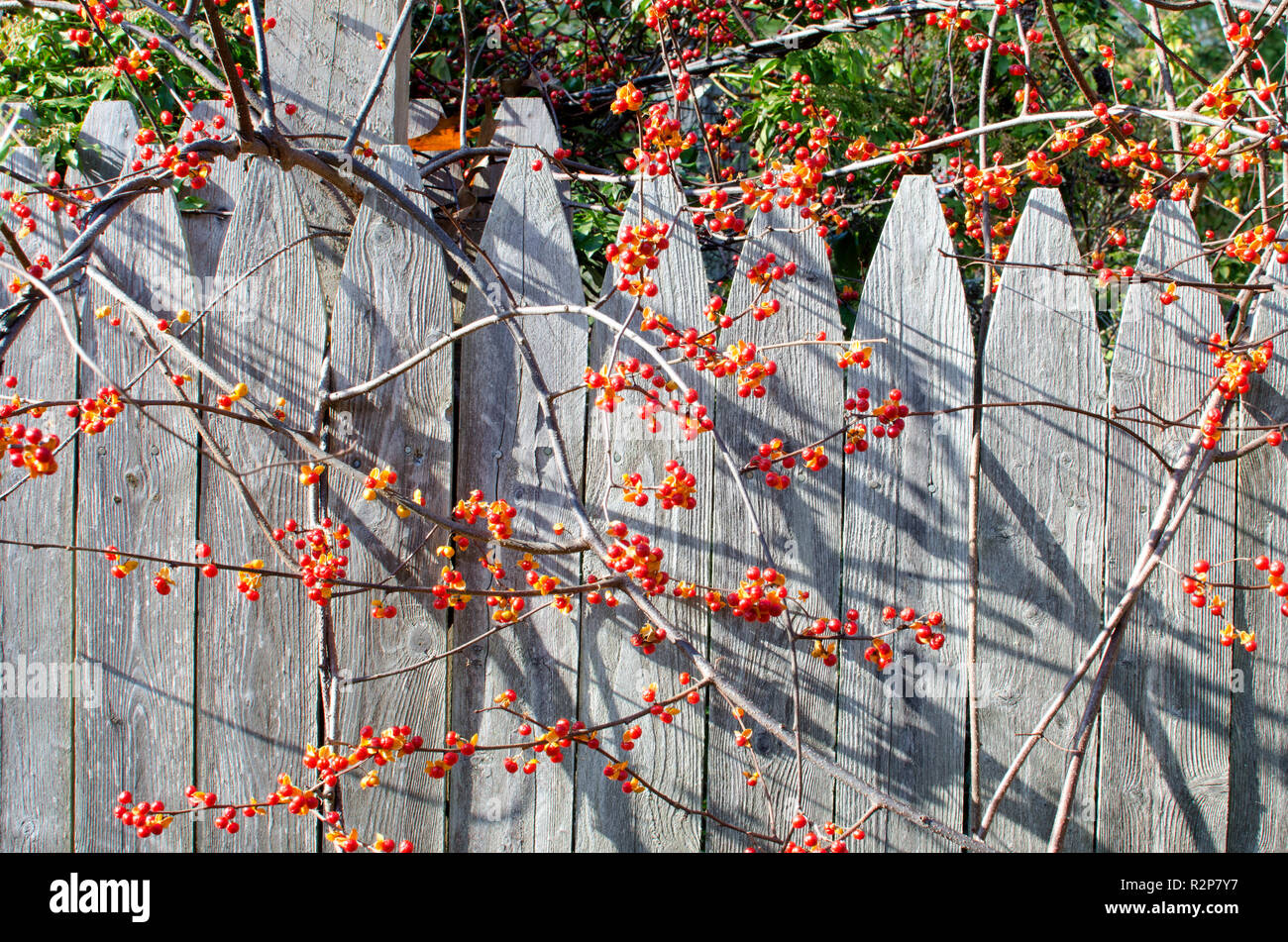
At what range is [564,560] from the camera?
1790 mm

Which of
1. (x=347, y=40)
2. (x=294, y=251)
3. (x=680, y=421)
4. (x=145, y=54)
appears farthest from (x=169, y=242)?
(x=680, y=421)

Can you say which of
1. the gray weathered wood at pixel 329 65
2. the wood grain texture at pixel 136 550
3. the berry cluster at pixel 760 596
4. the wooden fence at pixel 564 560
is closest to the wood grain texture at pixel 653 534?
the wooden fence at pixel 564 560

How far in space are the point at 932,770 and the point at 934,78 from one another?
2618 mm

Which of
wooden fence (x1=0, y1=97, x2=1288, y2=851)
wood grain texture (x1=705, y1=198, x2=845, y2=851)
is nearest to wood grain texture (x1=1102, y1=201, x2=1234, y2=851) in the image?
wooden fence (x1=0, y1=97, x2=1288, y2=851)

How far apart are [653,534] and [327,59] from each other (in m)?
1.28

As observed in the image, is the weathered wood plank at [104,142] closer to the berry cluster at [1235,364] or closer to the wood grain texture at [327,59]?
the wood grain texture at [327,59]

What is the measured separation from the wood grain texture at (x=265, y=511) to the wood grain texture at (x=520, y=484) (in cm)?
32

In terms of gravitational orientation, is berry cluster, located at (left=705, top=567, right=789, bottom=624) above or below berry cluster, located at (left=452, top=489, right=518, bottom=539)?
below

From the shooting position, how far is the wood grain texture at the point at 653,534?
1.80 m

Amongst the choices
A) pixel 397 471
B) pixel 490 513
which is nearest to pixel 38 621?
pixel 397 471

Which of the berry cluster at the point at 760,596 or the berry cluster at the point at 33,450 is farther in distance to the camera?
the berry cluster at the point at 760,596

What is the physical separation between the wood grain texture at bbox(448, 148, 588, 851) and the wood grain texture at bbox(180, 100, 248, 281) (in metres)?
0.61

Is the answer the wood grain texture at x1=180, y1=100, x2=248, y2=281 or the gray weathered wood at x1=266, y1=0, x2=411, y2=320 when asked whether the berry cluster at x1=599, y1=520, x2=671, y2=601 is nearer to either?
the gray weathered wood at x1=266, y1=0, x2=411, y2=320

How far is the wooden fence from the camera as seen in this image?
1.80 metres
